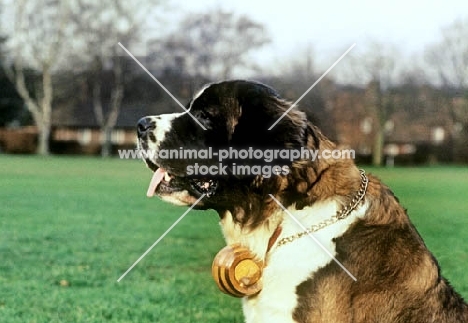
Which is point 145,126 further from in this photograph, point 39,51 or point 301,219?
point 39,51

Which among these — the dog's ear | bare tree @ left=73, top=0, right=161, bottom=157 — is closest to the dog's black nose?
the dog's ear

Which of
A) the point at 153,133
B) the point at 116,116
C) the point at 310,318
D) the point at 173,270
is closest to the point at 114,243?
the point at 173,270

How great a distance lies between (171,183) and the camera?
3695 millimetres

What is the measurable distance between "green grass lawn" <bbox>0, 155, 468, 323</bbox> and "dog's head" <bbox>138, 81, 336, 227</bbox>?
2019 millimetres

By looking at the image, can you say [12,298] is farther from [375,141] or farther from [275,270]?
[375,141]

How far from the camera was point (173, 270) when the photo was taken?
7.27m

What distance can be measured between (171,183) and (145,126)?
0.39m

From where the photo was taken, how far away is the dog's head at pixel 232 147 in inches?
128

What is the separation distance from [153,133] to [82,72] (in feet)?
137

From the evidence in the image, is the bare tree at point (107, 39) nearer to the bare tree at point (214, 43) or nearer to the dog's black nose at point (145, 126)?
the bare tree at point (214, 43)

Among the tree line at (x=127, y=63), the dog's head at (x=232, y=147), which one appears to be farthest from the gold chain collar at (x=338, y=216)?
the tree line at (x=127, y=63)

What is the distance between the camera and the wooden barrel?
10.4 feet

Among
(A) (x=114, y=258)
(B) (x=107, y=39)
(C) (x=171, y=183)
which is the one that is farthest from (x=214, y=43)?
(C) (x=171, y=183)

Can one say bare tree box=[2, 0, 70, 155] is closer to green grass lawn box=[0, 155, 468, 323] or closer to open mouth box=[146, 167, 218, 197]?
green grass lawn box=[0, 155, 468, 323]
